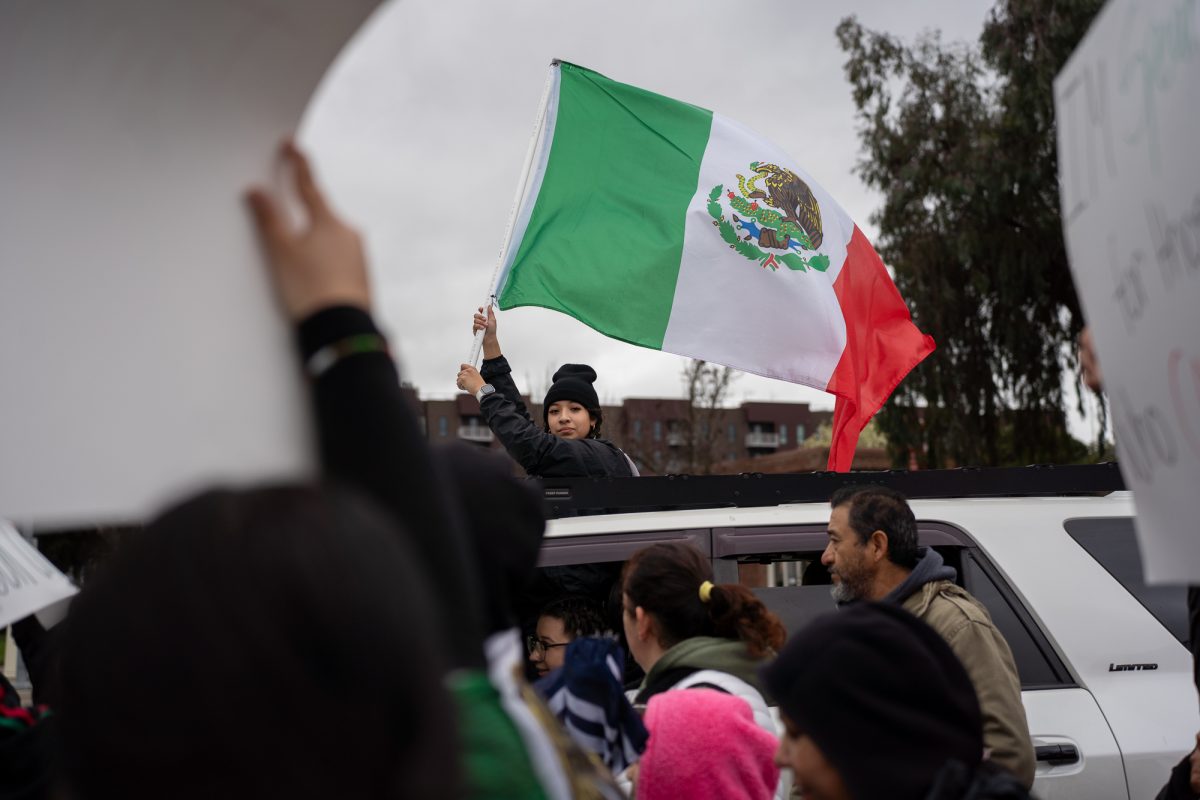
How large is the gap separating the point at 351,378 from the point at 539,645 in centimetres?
357

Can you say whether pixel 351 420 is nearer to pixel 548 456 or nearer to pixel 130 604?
pixel 130 604

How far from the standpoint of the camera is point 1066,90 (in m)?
1.86

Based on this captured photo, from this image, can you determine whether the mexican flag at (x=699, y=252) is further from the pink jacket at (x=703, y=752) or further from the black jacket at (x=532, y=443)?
the pink jacket at (x=703, y=752)

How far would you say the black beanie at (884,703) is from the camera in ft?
6.90

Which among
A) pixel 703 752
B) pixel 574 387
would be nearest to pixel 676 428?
pixel 574 387

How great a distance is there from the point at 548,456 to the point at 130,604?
4358 mm

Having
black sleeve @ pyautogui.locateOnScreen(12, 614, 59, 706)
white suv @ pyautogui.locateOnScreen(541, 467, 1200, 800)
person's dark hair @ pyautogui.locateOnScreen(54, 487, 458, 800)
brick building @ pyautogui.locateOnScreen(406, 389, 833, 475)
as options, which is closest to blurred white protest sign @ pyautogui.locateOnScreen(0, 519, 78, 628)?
black sleeve @ pyautogui.locateOnScreen(12, 614, 59, 706)

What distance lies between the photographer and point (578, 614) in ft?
15.1

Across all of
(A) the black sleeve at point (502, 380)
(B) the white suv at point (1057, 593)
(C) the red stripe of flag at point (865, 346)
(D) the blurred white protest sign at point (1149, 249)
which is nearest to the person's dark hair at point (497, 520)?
(D) the blurred white protest sign at point (1149, 249)

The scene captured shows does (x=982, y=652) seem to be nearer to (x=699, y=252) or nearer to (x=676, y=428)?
(x=699, y=252)

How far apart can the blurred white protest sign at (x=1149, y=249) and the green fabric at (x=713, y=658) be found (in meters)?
1.71

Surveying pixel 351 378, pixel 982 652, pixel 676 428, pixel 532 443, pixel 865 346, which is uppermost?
pixel 676 428

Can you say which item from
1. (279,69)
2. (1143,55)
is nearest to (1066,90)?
(1143,55)

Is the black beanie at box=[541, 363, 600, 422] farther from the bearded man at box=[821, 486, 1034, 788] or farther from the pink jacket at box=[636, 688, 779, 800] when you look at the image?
the pink jacket at box=[636, 688, 779, 800]
